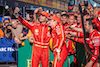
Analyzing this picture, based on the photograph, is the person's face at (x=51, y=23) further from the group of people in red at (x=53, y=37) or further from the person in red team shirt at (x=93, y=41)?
the person in red team shirt at (x=93, y=41)

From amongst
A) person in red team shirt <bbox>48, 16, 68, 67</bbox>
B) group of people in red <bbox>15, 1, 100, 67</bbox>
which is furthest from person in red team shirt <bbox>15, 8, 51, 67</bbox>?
person in red team shirt <bbox>48, 16, 68, 67</bbox>

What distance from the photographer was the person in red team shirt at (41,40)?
3.16 metres

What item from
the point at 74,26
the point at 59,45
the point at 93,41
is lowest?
the point at 59,45

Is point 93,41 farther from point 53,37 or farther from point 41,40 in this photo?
point 41,40

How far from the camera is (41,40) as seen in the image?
3.20m

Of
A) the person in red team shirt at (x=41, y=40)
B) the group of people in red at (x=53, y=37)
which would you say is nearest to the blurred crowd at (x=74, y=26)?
the group of people in red at (x=53, y=37)

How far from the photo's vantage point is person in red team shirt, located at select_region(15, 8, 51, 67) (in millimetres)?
3164

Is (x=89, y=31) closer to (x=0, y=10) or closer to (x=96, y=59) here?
(x=96, y=59)

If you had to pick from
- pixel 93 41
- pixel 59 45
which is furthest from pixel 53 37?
pixel 93 41

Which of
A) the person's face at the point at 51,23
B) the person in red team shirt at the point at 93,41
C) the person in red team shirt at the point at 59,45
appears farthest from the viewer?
the person's face at the point at 51,23

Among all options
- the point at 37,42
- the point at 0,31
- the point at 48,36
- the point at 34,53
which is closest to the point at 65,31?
the point at 48,36

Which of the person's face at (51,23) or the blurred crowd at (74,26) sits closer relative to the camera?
the blurred crowd at (74,26)

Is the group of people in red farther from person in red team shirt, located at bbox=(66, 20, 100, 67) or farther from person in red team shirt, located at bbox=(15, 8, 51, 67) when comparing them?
person in red team shirt, located at bbox=(66, 20, 100, 67)

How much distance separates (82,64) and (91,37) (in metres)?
0.96
